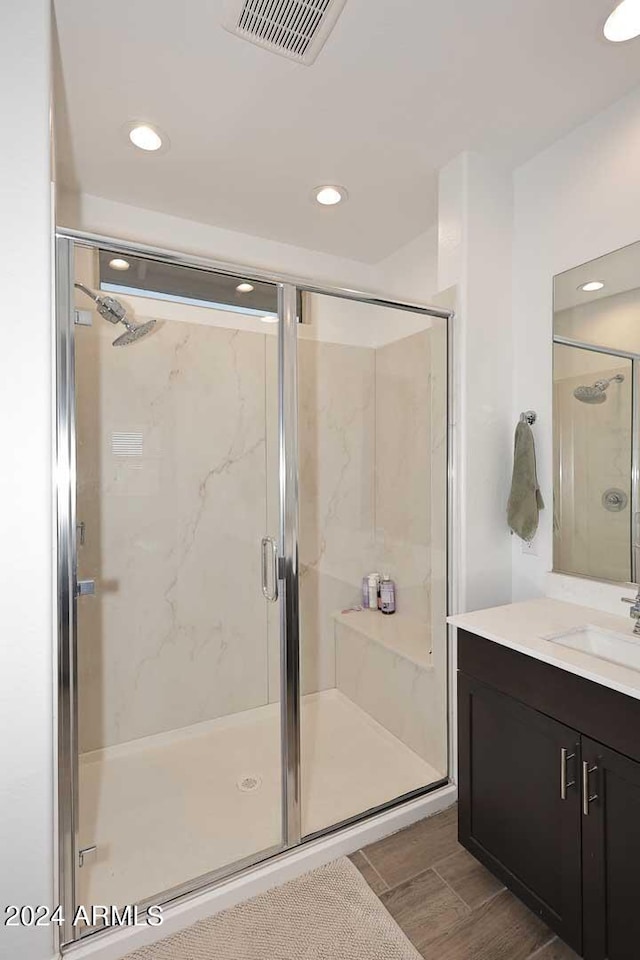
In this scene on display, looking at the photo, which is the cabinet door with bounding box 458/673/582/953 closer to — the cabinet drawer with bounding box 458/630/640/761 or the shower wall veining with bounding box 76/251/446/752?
the cabinet drawer with bounding box 458/630/640/761

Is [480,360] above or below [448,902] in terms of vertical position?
above

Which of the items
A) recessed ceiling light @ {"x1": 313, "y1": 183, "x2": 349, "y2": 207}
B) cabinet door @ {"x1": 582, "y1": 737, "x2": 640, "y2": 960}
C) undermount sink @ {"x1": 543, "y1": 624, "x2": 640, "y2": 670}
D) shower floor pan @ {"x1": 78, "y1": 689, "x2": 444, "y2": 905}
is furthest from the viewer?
recessed ceiling light @ {"x1": 313, "y1": 183, "x2": 349, "y2": 207}

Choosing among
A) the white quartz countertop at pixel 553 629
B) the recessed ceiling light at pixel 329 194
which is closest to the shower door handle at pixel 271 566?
the white quartz countertop at pixel 553 629

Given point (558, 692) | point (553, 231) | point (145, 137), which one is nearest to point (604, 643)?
point (558, 692)

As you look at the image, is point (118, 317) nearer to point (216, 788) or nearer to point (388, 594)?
point (388, 594)

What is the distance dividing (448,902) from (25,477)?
175 cm

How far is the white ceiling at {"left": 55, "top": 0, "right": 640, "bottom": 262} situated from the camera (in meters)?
1.35

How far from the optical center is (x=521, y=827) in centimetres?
140

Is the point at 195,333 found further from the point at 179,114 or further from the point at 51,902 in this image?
the point at 51,902

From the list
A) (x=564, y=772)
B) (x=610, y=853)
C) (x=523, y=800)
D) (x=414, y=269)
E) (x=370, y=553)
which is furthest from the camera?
(x=414, y=269)

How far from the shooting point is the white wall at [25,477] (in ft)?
3.80

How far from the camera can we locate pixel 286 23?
1.34 m

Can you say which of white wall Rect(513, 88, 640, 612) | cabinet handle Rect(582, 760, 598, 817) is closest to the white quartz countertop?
white wall Rect(513, 88, 640, 612)

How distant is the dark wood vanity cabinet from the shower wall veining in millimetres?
652
